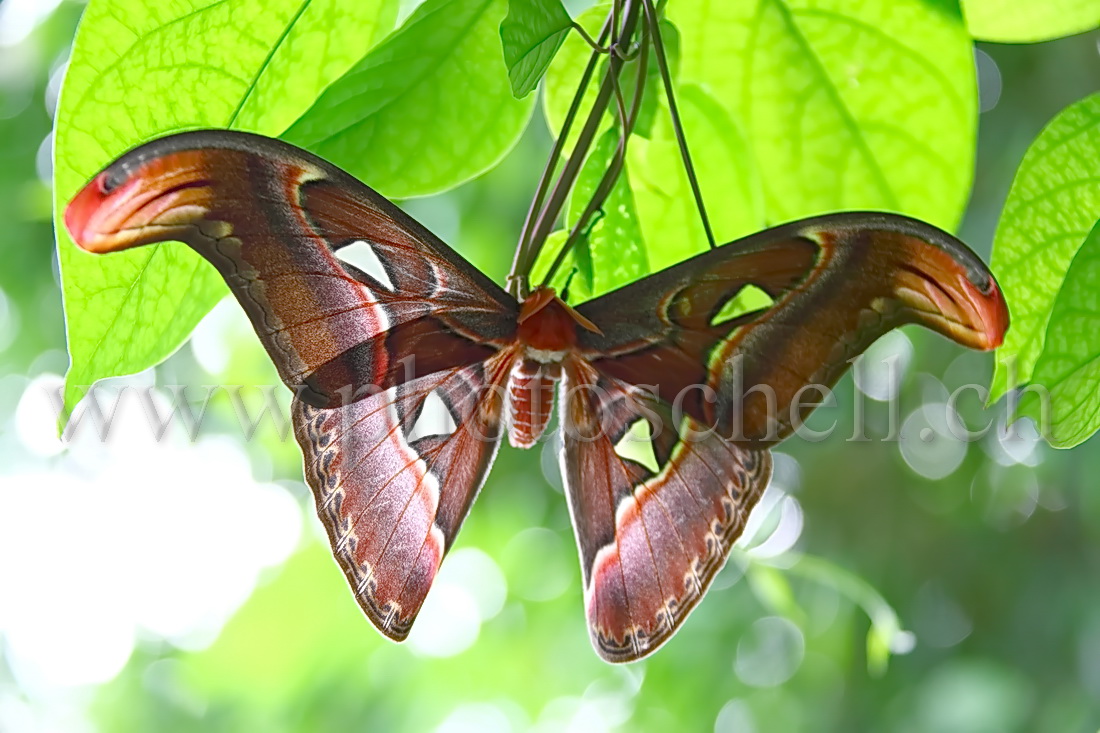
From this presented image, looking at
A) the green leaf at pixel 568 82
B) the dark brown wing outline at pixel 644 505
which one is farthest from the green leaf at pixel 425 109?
the dark brown wing outline at pixel 644 505

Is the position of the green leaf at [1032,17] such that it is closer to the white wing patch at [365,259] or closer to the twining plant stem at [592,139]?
the twining plant stem at [592,139]

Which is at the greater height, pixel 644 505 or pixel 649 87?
pixel 649 87

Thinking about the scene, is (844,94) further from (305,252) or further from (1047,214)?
(305,252)

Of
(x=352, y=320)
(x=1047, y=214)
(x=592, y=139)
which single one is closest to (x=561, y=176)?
(x=592, y=139)

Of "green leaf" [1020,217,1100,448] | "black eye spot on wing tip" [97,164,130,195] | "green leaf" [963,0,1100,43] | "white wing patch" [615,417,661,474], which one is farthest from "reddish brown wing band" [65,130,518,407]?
"green leaf" [963,0,1100,43]

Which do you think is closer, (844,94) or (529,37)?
(529,37)

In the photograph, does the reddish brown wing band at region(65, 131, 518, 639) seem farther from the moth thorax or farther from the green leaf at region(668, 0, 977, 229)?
the green leaf at region(668, 0, 977, 229)

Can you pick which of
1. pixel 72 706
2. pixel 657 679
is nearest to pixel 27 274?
pixel 72 706
